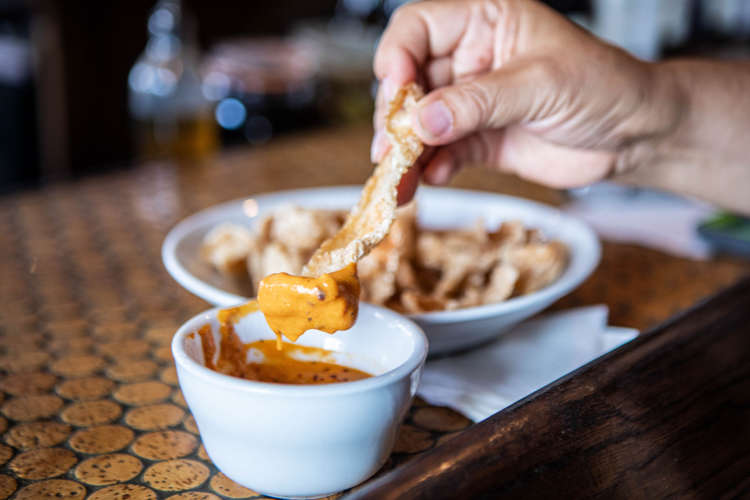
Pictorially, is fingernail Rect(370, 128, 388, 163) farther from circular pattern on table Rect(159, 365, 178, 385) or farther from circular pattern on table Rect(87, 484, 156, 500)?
circular pattern on table Rect(87, 484, 156, 500)

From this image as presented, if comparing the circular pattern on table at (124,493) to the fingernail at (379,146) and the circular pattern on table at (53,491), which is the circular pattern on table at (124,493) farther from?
the fingernail at (379,146)

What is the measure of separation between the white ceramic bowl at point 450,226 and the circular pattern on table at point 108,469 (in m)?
0.22

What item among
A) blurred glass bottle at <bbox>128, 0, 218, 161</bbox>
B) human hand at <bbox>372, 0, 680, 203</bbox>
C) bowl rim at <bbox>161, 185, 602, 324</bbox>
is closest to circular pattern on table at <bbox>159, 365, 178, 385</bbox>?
bowl rim at <bbox>161, 185, 602, 324</bbox>

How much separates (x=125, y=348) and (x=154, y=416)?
0.69 feet

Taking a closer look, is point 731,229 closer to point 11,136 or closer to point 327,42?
point 327,42

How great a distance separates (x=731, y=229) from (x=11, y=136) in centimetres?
316

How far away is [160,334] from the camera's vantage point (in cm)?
103

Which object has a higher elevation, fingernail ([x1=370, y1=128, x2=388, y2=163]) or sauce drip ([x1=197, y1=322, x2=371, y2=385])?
fingernail ([x1=370, y1=128, x2=388, y2=163])

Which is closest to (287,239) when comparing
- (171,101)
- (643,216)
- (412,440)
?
(412,440)

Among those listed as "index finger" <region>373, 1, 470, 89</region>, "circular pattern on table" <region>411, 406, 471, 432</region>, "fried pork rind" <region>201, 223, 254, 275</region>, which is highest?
"index finger" <region>373, 1, 470, 89</region>

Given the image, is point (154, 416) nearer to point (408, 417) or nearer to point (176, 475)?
point (176, 475)

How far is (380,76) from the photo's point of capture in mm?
1095

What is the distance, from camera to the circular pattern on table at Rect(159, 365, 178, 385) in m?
0.89

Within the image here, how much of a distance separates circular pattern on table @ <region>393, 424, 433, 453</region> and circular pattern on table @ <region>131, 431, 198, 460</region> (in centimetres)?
21
